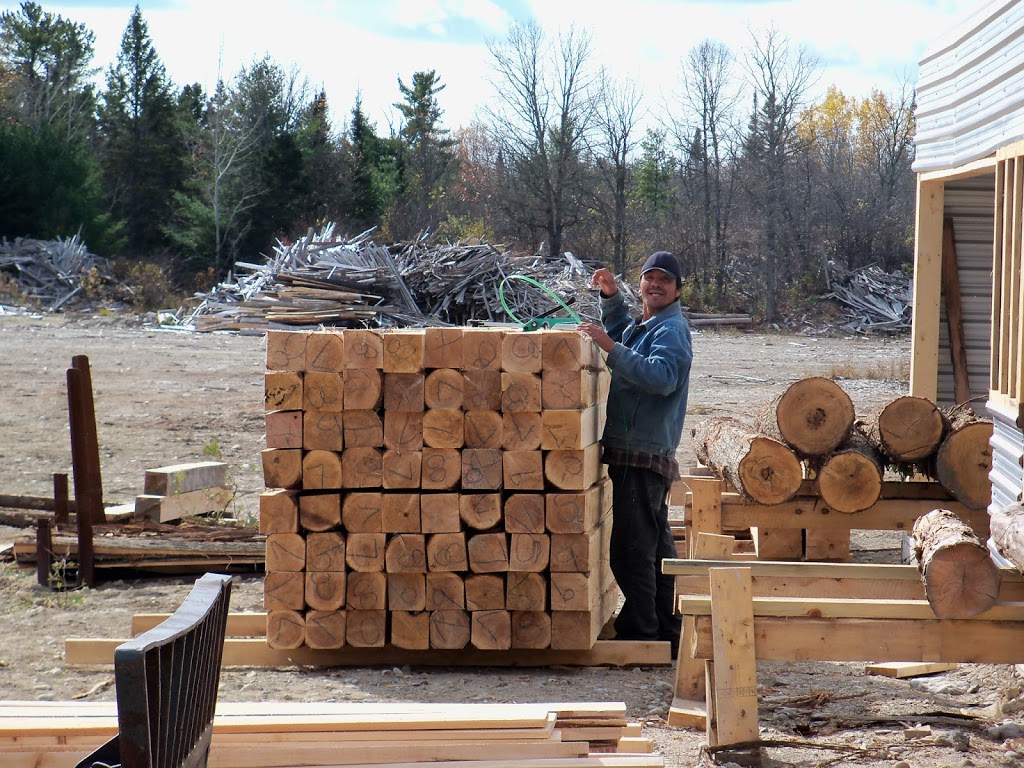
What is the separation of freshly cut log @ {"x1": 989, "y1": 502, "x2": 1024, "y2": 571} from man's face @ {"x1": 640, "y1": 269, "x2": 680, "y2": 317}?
2003mm

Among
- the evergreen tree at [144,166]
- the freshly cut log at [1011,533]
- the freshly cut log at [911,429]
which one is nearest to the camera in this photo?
the freshly cut log at [1011,533]

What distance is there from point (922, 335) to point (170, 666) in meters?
6.94

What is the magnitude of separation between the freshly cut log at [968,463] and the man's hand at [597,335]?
8.15 ft

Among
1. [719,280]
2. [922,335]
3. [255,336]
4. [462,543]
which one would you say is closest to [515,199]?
[719,280]

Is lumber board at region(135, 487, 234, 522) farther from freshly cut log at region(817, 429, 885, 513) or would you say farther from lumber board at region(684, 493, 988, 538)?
freshly cut log at region(817, 429, 885, 513)

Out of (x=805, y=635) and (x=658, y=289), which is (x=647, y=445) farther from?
(x=805, y=635)

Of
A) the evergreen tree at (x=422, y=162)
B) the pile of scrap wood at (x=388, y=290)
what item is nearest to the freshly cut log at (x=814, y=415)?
the pile of scrap wood at (x=388, y=290)

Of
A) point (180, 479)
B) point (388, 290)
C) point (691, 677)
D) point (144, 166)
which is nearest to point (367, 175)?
point (144, 166)

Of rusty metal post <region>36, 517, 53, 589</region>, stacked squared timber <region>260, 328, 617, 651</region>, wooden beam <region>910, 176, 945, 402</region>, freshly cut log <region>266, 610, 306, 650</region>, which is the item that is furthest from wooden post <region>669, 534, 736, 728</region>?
rusty metal post <region>36, 517, 53, 589</region>

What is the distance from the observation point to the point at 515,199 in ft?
117

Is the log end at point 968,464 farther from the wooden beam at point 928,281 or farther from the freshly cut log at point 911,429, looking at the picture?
the wooden beam at point 928,281

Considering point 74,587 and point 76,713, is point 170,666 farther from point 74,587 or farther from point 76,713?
point 74,587

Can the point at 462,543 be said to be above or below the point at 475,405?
below

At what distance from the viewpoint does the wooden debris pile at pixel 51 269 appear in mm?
28438
